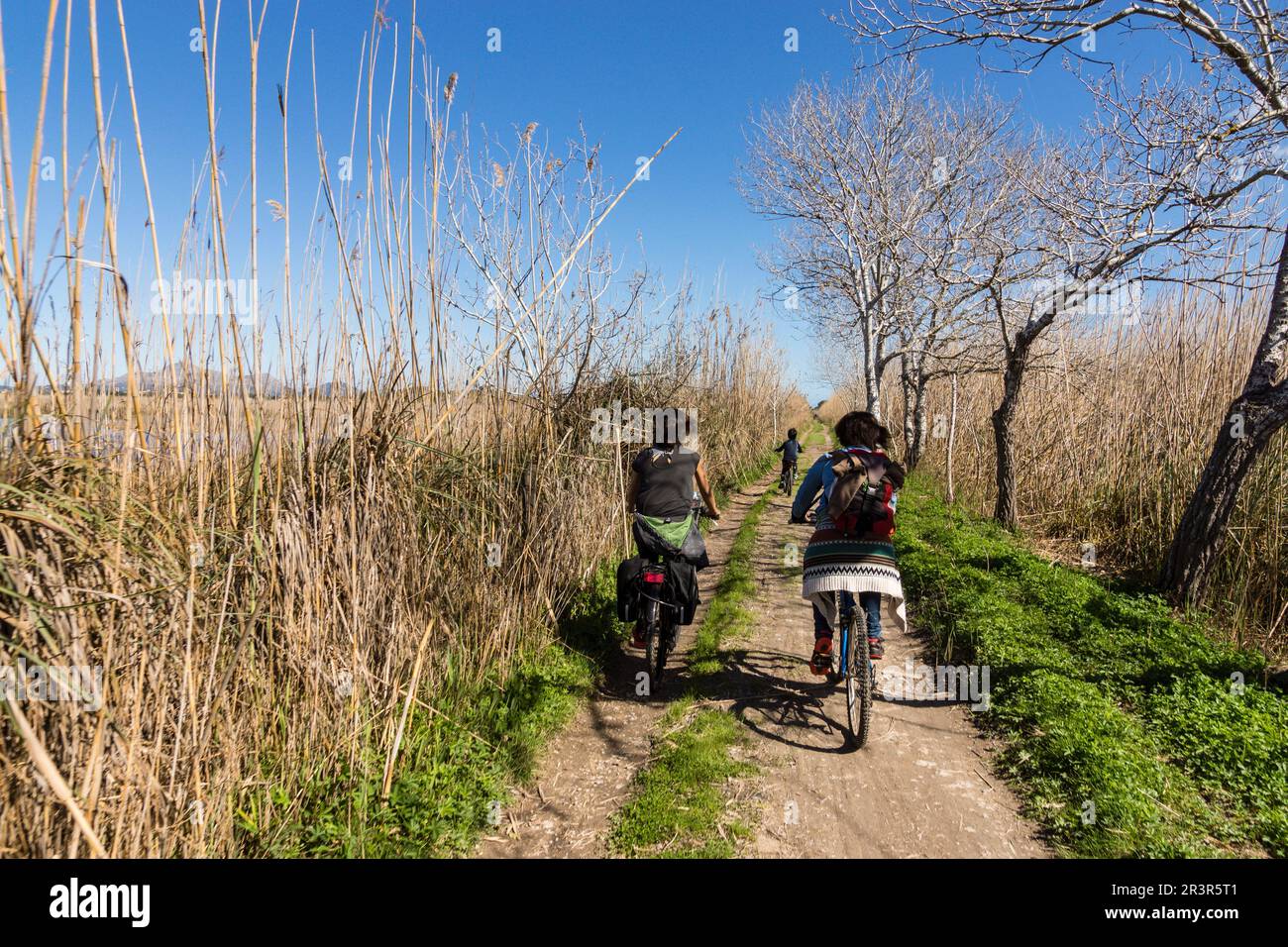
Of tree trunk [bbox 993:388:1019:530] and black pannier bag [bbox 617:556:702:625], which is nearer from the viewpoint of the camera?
black pannier bag [bbox 617:556:702:625]

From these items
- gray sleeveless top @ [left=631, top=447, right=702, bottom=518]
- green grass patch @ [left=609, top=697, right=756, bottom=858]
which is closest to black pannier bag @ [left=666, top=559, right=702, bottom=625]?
gray sleeveless top @ [left=631, top=447, right=702, bottom=518]

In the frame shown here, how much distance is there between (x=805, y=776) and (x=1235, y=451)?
445cm

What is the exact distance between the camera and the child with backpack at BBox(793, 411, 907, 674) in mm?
3551

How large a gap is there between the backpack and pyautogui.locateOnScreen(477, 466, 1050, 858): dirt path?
46.8 inches

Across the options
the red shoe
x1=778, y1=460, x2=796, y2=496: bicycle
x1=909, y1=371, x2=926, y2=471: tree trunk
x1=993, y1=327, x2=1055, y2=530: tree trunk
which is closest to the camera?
the red shoe

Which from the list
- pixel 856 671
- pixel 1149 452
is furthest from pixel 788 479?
pixel 856 671

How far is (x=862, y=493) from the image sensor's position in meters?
3.60

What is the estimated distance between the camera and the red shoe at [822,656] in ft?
13.3

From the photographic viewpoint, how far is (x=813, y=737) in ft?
11.9

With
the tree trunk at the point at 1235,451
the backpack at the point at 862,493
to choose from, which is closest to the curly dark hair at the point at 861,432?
the backpack at the point at 862,493

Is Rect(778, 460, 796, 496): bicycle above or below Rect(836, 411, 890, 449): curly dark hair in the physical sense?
below

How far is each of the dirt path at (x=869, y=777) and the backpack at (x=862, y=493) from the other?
1.17 meters

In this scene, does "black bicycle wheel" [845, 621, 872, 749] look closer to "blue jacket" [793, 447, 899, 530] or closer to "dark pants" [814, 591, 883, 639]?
"dark pants" [814, 591, 883, 639]
